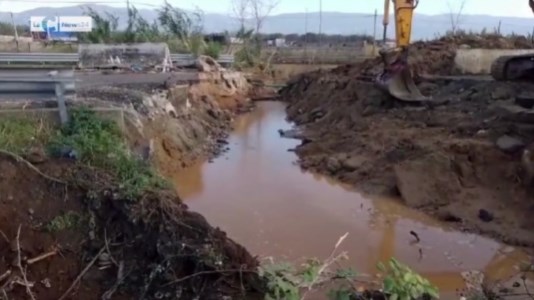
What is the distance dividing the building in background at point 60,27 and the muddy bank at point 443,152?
11749 millimetres

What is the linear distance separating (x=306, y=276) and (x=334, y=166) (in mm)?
7186

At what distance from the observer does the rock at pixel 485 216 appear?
8.54 m

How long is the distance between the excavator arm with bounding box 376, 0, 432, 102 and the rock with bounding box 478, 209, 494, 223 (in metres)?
5.79

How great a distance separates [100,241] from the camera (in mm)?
5430

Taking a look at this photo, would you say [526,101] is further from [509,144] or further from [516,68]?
[516,68]

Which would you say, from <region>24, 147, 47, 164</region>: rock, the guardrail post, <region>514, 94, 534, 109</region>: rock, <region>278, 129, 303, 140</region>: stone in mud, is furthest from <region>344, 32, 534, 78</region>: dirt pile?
<region>24, 147, 47, 164</region>: rock

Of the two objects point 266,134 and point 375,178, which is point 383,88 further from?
point 375,178

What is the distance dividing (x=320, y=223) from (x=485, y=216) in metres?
2.36

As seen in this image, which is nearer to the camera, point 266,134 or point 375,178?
point 375,178

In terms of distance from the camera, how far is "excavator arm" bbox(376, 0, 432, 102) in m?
14.4

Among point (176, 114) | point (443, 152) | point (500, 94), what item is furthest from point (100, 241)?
point (500, 94)

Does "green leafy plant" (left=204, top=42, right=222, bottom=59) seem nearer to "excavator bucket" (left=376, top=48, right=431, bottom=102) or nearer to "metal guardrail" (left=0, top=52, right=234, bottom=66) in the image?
"metal guardrail" (left=0, top=52, right=234, bottom=66)

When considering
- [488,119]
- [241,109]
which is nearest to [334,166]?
[488,119]

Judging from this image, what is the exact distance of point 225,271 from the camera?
16.9 feet
